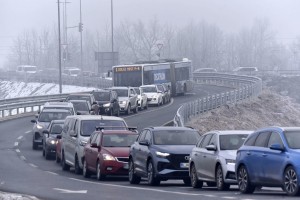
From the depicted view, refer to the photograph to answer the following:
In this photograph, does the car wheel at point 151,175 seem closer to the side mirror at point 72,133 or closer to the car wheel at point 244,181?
the car wheel at point 244,181

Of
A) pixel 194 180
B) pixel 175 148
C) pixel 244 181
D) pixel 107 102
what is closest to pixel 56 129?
pixel 175 148

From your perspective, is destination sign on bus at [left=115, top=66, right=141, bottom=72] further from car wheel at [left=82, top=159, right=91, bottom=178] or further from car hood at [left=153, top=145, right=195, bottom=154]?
car hood at [left=153, top=145, right=195, bottom=154]

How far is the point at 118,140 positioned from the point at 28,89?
3183 inches

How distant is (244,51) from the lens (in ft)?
465

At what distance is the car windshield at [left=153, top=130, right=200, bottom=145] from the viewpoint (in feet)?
80.3

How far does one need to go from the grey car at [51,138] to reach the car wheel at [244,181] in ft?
52.8

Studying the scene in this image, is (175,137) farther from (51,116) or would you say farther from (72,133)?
(51,116)

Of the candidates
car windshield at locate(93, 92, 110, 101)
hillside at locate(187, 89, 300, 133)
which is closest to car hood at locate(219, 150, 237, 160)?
hillside at locate(187, 89, 300, 133)

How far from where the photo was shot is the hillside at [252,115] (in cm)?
5122

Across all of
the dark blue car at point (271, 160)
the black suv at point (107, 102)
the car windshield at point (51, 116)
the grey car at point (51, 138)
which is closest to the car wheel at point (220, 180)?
the dark blue car at point (271, 160)

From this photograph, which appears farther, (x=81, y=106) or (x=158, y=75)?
(x=158, y=75)

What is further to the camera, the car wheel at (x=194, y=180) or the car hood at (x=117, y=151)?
the car hood at (x=117, y=151)

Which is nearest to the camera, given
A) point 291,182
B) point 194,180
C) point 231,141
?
point 291,182

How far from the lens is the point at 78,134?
2994 cm
